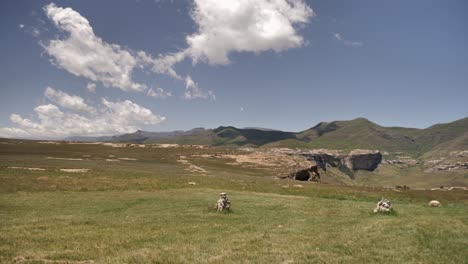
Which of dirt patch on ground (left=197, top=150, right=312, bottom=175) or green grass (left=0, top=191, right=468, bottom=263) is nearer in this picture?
green grass (left=0, top=191, right=468, bottom=263)

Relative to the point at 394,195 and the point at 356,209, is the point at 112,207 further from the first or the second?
the point at 394,195

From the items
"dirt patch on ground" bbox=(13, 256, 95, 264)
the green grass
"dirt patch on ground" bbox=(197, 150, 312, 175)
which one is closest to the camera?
"dirt patch on ground" bbox=(13, 256, 95, 264)

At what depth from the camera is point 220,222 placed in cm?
2948

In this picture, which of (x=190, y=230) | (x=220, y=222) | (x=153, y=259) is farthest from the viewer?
(x=220, y=222)

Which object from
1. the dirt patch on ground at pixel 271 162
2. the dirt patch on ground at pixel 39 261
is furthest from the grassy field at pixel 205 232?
the dirt patch on ground at pixel 271 162

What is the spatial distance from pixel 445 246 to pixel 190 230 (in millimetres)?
16285

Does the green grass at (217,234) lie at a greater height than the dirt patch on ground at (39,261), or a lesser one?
lesser

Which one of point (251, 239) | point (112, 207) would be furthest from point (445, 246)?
point (112, 207)

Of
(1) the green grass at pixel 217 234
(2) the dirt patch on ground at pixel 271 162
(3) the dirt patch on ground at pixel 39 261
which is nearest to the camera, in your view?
(3) the dirt patch on ground at pixel 39 261

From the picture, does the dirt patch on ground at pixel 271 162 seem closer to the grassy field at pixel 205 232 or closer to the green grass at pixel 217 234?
the grassy field at pixel 205 232

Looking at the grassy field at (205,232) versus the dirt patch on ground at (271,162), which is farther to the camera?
the dirt patch on ground at (271,162)

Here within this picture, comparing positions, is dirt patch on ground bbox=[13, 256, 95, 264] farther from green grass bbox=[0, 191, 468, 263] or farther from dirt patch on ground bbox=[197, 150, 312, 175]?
dirt patch on ground bbox=[197, 150, 312, 175]

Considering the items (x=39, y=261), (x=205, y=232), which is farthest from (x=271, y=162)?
(x=39, y=261)

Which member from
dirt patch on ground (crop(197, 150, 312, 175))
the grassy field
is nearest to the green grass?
the grassy field
